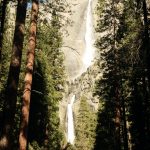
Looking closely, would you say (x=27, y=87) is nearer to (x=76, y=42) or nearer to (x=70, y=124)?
(x=70, y=124)

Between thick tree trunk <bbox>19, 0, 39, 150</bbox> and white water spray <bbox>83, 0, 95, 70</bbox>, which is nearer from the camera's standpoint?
thick tree trunk <bbox>19, 0, 39, 150</bbox>

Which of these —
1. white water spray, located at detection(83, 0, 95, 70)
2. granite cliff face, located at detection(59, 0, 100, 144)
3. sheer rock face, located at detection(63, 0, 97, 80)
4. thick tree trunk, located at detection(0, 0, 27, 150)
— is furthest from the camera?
white water spray, located at detection(83, 0, 95, 70)

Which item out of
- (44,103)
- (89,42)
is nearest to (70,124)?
(89,42)

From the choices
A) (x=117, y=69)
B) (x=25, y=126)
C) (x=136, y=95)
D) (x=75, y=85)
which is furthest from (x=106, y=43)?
(x=75, y=85)

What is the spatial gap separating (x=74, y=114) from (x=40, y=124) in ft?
232

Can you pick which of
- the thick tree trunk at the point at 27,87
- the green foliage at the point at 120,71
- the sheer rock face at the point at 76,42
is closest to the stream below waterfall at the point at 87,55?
the sheer rock face at the point at 76,42

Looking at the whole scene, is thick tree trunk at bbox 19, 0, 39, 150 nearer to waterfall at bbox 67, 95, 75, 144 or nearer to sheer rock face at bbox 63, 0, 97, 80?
waterfall at bbox 67, 95, 75, 144

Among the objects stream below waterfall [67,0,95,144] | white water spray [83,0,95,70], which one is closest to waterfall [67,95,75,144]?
stream below waterfall [67,0,95,144]

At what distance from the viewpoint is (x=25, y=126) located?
11.1 metres

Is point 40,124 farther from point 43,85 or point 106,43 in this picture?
point 106,43

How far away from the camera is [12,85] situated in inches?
322

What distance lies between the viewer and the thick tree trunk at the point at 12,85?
7910mm

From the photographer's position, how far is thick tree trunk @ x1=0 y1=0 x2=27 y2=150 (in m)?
7.91

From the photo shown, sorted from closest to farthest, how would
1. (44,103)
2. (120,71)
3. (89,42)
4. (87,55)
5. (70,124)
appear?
(120,71) < (44,103) < (70,124) < (87,55) < (89,42)
